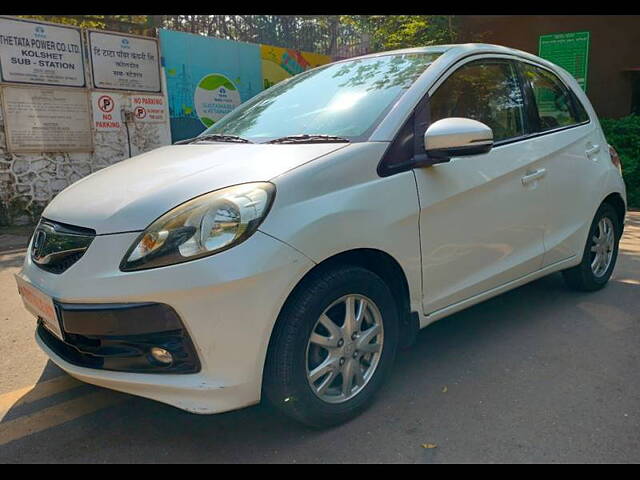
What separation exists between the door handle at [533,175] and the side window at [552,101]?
0.34m

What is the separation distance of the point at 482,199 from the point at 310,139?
1015mm

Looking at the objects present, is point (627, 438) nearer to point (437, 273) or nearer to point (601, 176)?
point (437, 273)

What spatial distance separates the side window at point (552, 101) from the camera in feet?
12.2

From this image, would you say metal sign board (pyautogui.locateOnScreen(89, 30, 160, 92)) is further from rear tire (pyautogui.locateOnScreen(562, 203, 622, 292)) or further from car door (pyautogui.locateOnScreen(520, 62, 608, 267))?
rear tire (pyautogui.locateOnScreen(562, 203, 622, 292))

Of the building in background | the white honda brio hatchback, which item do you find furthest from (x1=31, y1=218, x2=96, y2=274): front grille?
the building in background

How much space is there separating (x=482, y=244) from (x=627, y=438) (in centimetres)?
114

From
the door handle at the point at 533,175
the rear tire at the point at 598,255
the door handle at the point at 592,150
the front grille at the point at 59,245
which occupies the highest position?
the door handle at the point at 592,150

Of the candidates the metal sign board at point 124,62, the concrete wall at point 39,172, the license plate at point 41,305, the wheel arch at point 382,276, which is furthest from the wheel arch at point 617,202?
the metal sign board at point 124,62

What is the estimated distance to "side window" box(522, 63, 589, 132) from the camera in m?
3.72

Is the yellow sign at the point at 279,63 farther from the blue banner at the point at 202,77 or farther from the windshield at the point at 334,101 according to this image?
the windshield at the point at 334,101

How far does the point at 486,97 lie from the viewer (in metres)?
3.35

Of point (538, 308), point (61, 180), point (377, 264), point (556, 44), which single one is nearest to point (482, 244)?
point (377, 264)

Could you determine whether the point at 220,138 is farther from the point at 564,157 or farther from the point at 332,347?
the point at 564,157

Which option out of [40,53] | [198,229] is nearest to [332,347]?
[198,229]
